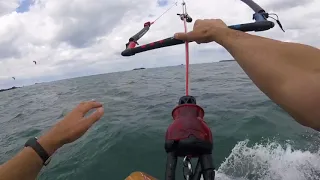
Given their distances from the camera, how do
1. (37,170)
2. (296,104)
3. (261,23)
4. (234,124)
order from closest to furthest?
(296,104)
(37,170)
(261,23)
(234,124)

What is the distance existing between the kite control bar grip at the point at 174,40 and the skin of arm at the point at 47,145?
147cm

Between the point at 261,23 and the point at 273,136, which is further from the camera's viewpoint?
the point at 273,136

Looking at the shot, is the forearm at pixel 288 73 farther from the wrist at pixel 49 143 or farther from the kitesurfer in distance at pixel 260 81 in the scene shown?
the wrist at pixel 49 143

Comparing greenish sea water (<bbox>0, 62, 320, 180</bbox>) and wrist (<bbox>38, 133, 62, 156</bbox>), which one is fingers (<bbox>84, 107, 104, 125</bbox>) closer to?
wrist (<bbox>38, 133, 62, 156</bbox>)

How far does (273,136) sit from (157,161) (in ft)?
12.8

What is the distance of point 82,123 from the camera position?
1915 millimetres

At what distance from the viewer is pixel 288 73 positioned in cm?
125

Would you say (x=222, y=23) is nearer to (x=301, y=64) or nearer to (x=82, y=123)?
(x=301, y=64)

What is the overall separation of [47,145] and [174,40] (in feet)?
6.18

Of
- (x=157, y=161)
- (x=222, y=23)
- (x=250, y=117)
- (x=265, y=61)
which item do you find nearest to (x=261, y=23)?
(x=222, y=23)

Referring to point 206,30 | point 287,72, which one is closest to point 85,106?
point 206,30

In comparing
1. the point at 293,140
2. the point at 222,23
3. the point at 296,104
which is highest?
the point at 222,23

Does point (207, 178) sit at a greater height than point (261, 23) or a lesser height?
lesser

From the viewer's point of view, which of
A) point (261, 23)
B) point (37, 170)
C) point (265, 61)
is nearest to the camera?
point (265, 61)
